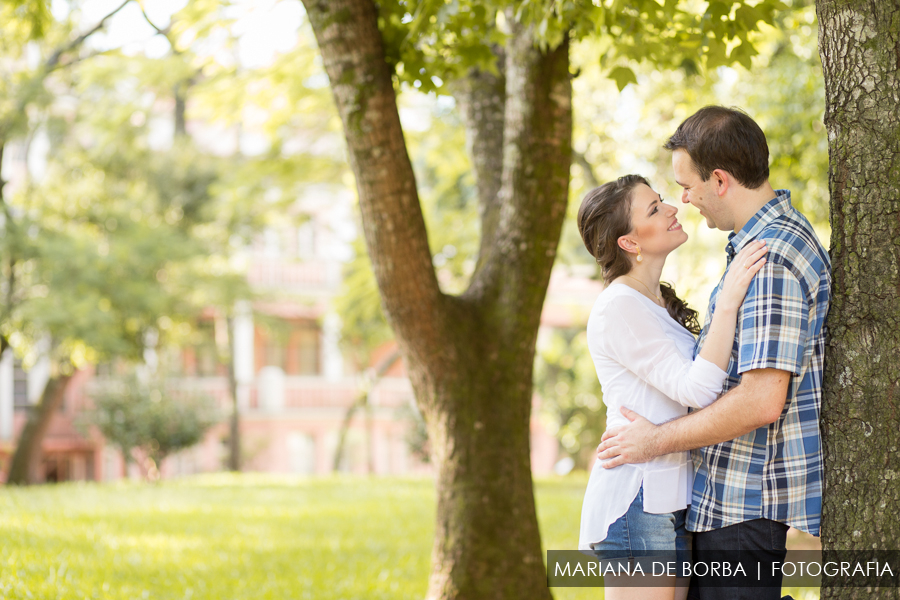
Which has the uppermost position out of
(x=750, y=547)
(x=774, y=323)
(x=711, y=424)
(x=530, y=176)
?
(x=530, y=176)

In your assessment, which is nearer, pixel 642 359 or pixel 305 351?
pixel 642 359

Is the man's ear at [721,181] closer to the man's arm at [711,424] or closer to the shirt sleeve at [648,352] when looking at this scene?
the shirt sleeve at [648,352]

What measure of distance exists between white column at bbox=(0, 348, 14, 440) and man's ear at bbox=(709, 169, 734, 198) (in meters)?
24.9

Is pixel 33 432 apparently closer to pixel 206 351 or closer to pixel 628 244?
pixel 206 351

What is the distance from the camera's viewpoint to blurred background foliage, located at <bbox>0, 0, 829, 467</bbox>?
4723 mm

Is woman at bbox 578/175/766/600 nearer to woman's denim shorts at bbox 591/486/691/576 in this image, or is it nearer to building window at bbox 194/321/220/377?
woman's denim shorts at bbox 591/486/691/576

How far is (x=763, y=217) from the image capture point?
226cm

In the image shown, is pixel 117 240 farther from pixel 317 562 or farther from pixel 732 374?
pixel 732 374

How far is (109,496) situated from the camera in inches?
470

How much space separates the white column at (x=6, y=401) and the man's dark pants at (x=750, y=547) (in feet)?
81.7

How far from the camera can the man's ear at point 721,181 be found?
7.50 feet

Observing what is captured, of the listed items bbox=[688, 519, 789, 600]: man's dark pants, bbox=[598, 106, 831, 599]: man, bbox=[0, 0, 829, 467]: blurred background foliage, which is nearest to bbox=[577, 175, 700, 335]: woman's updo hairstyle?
bbox=[598, 106, 831, 599]: man

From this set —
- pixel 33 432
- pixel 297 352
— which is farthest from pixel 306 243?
pixel 33 432

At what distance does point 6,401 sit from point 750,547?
25.5m
